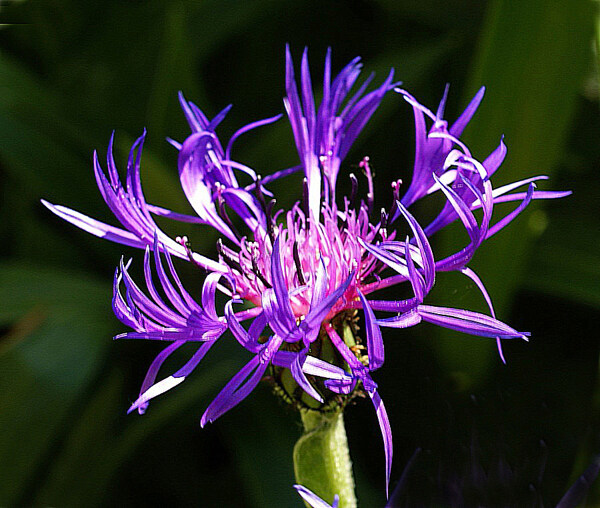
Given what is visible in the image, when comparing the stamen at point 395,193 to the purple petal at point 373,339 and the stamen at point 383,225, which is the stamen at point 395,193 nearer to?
the stamen at point 383,225

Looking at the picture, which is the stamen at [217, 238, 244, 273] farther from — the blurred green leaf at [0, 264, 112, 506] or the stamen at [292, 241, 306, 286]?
the blurred green leaf at [0, 264, 112, 506]

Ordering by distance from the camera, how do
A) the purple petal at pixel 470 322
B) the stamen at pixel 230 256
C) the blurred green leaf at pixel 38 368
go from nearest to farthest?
the purple petal at pixel 470 322
the stamen at pixel 230 256
the blurred green leaf at pixel 38 368

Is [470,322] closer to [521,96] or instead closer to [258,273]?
[258,273]

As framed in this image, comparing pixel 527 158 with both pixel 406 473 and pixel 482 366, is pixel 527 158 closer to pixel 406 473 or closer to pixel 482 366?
pixel 482 366

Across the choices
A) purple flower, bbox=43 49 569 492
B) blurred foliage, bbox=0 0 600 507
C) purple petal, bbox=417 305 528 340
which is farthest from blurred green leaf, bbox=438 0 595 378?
purple petal, bbox=417 305 528 340

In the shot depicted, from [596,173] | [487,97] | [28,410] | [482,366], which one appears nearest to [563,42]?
[487,97]

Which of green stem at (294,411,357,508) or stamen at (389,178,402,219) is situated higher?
stamen at (389,178,402,219)

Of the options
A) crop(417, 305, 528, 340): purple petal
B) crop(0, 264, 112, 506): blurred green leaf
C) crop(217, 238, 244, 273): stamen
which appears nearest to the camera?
crop(417, 305, 528, 340): purple petal

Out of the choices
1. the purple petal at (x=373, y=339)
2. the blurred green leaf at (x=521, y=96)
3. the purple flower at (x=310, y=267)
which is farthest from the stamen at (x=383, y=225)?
the blurred green leaf at (x=521, y=96)
